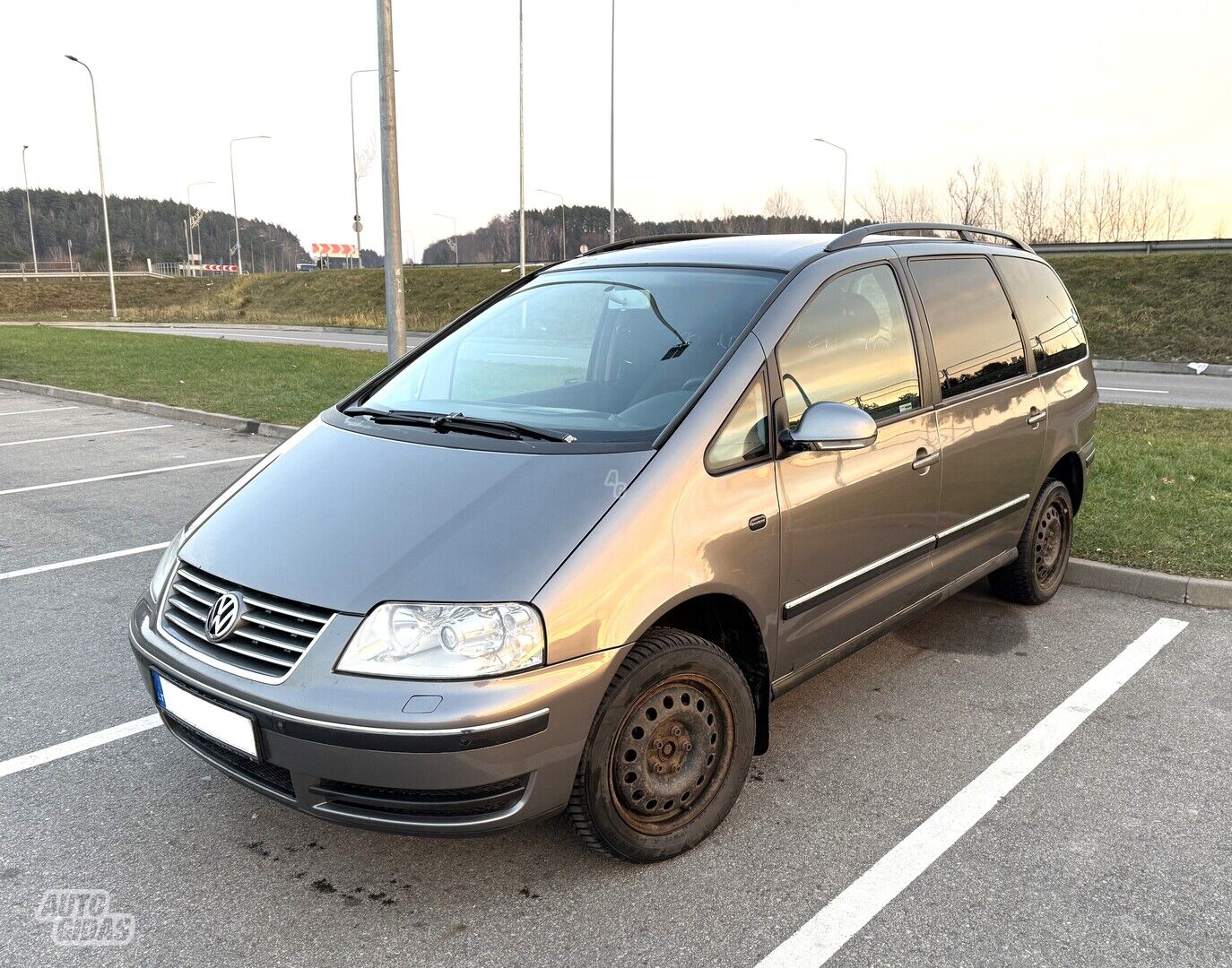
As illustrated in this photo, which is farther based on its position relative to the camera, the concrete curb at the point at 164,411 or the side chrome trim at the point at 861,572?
the concrete curb at the point at 164,411

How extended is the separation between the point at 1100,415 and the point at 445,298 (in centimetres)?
3671

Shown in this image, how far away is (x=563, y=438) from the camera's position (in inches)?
116

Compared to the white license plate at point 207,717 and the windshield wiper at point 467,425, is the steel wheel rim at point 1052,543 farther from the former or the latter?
the white license plate at point 207,717

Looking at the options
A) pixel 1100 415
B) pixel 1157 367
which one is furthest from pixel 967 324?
pixel 1157 367

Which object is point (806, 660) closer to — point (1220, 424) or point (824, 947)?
point (824, 947)

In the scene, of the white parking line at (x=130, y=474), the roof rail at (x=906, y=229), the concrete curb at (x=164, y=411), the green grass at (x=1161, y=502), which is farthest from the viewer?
the concrete curb at (x=164, y=411)

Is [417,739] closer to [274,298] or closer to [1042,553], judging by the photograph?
[1042,553]

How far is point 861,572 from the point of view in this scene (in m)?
3.39

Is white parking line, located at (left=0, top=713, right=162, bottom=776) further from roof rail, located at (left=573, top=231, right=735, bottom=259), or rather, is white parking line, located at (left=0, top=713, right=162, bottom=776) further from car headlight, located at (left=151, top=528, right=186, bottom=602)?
roof rail, located at (left=573, top=231, right=735, bottom=259)

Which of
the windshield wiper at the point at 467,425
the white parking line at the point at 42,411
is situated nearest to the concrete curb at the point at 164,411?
the white parking line at the point at 42,411

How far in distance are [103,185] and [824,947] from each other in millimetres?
41401

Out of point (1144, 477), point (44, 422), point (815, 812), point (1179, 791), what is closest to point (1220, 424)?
point (1144, 477)

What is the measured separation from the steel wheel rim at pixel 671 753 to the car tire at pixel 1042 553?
2.31m

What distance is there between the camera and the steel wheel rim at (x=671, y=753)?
2.66m
